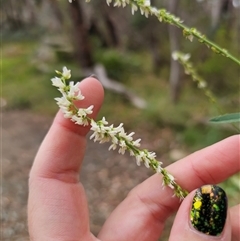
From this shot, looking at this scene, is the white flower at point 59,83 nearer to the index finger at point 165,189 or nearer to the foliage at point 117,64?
the index finger at point 165,189

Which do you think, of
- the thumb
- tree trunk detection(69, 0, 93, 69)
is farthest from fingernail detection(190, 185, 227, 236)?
tree trunk detection(69, 0, 93, 69)

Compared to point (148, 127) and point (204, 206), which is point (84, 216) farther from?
point (148, 127)

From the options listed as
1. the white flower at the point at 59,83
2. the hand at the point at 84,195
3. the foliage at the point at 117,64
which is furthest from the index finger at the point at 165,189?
the foliage at the point at 117,64

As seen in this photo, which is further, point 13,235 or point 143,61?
point 143,61

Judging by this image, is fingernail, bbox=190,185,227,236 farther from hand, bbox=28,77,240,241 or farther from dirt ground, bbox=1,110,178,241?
dirt ground, bbox=1,110,178,241

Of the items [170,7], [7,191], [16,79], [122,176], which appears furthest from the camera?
[16,79]

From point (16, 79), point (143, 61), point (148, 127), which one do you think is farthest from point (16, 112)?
point (143, 61)

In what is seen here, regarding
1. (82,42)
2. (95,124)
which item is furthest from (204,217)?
(82,42)

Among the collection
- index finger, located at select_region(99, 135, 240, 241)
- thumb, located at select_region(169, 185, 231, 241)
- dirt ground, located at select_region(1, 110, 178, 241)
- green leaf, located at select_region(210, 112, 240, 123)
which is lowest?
dirt ground, located at select_region(1, 110, 178, 241)
